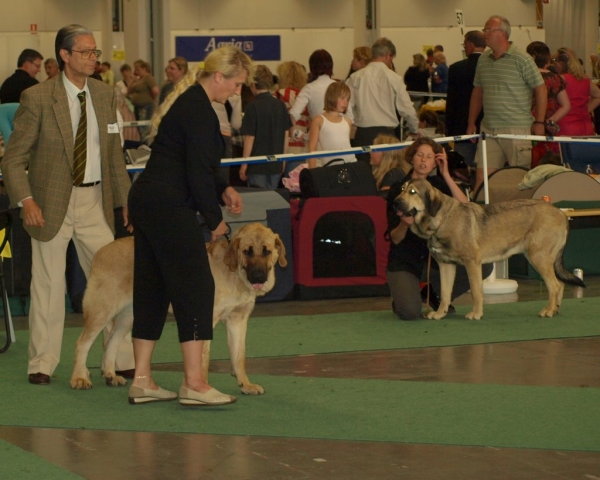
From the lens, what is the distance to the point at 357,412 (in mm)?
5160

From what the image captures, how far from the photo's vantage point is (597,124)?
14531 millimetres

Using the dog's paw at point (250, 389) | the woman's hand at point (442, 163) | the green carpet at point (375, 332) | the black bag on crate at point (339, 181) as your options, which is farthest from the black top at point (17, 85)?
the dog's paw at point (250, 389)

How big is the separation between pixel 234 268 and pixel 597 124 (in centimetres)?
1014

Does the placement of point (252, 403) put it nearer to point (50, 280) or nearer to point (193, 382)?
point (193, 382)

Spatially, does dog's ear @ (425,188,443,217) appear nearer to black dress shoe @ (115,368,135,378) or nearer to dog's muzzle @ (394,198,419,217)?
dog's muzzle @ (394,198,419,217)

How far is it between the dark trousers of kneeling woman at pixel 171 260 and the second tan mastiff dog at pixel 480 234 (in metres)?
2.70

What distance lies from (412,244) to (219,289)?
9.08 ft

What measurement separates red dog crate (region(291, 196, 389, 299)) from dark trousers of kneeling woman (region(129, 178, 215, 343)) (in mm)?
3685

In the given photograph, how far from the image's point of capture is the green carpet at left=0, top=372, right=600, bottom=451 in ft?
15.6

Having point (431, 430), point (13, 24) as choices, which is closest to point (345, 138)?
point (431, 430)

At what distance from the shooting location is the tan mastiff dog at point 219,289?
5359mm

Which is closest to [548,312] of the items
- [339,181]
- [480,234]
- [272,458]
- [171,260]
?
[480,234]

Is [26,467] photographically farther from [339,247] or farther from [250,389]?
Answer: [339,247]

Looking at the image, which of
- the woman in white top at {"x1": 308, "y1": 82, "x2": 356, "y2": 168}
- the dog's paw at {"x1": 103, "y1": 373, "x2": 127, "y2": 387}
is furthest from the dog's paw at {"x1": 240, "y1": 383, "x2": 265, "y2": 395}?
the woman in white top at {"x1": 308, "y1": 82, "x2": 356, "y2": 168}
